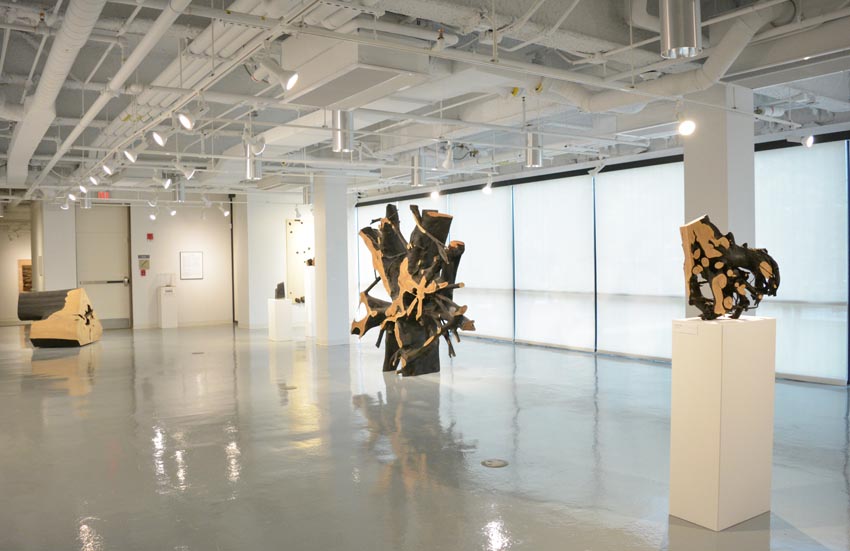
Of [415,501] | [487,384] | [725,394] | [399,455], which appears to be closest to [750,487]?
[725,394]

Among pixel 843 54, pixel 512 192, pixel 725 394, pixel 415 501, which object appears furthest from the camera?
pixel 512 192

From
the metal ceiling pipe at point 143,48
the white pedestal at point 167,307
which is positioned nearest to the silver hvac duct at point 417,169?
the metal ceiling pipe at point 143,48

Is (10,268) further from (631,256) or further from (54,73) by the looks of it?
(631,256)

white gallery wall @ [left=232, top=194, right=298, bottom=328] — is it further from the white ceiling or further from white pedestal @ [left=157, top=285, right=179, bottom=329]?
the white ceiling

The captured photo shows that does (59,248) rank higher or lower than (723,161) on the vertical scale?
lower

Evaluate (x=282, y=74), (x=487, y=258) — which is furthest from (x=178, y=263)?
(x=282, y=74)

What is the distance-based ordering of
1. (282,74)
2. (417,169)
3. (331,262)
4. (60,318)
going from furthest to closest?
1. (331,262)
2. (60,318)
3. (417,169)
4. (282,74)

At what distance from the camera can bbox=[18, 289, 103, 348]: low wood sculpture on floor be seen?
13.3m

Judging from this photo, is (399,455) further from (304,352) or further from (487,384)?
(304,352)

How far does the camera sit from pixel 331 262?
529 inches

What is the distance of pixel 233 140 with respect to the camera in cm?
1250

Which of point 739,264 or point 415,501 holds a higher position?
point 739,264

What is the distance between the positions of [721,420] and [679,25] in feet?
7.66

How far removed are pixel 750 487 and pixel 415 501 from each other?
82.7 inches
